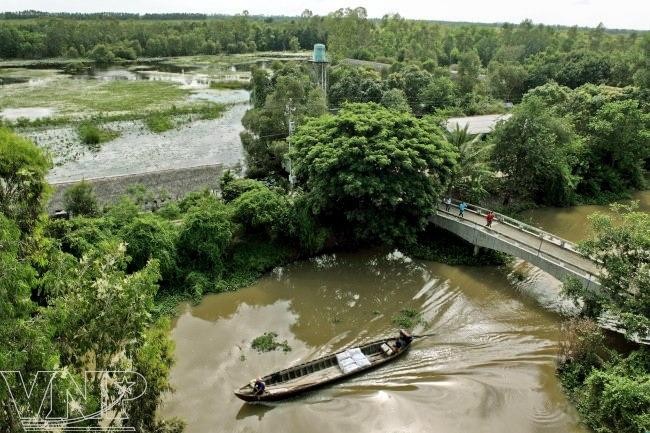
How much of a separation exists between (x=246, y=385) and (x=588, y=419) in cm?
1088

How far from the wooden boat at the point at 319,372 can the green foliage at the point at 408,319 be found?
1.56 m

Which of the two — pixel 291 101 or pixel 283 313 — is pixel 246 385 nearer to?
pixel 283 313

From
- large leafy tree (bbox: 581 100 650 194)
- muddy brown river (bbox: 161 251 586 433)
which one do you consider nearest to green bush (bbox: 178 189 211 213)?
muddy brown river (bbox: 161 251 586 433)

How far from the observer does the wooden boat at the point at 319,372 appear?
50.7ft

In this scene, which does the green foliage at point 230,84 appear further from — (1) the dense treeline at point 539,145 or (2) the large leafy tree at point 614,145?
(2) the large leafy tree at point 614,145

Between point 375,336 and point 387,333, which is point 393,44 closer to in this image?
point 387,333

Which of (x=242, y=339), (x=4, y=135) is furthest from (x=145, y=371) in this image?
(x=242, y=339)

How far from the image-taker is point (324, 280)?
22609mm

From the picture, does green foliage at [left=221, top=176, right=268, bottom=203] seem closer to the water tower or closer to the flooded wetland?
the flooded wetland

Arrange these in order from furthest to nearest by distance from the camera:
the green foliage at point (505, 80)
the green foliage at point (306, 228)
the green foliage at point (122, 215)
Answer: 1. the green foliage at point (505, 80)
2. the green foliage at point (306, 228)
3. the green foliage at point (122, 215)

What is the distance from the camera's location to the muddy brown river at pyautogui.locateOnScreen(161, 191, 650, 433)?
15250 millimetres

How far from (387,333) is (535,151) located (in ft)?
49.5

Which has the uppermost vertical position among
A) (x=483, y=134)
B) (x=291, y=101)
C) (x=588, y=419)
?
(x=291, y=101)

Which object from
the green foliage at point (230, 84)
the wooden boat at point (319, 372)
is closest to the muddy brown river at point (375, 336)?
the wooden boat at point (319, 372)
